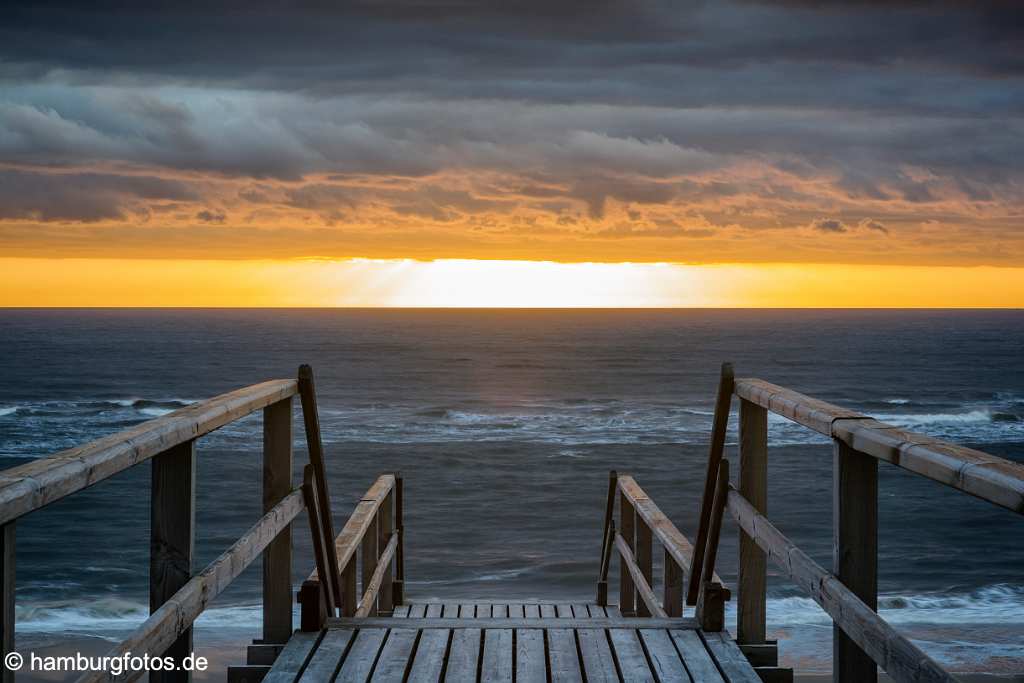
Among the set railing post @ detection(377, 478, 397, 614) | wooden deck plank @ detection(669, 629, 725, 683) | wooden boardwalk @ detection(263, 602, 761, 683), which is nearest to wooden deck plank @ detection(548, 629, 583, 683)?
wooden boardwalk @ detection(263, 602, 761, 683)

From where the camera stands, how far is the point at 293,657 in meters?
3.61

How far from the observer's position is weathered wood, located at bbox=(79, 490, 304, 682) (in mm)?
2029

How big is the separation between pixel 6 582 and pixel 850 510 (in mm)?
1877


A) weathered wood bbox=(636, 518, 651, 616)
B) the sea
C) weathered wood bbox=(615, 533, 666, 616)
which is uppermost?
weathered wood bbox=(636, 518, 651, 616)

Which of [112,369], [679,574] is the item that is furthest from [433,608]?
[112,369]

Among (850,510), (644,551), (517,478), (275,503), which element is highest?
(850,510)

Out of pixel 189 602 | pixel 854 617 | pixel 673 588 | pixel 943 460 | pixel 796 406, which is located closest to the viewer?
pixel 943 460

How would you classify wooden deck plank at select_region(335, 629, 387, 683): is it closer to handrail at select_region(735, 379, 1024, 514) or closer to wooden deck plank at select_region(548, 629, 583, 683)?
wooden deck plank at select_region(548, 629, 583, 683)

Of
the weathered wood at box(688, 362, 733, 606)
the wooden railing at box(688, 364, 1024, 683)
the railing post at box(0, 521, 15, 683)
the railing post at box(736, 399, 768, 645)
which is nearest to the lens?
the railing post at box(0, 521, 15, 683)

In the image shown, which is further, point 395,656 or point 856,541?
point 395,656

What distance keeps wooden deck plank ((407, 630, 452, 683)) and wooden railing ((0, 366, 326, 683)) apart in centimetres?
55

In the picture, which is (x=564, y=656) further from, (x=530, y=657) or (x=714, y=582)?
(x=714, y=582)

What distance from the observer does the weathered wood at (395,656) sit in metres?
3.42

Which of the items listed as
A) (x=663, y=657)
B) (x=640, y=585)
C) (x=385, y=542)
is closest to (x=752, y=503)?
(x=663, y=657)
